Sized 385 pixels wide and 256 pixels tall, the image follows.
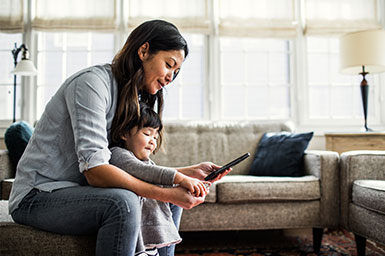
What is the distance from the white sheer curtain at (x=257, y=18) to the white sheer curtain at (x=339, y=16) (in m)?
0.18

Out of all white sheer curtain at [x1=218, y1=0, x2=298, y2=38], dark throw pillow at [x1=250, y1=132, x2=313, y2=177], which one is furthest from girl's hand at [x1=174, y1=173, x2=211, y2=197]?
white sheer curtain at [x1=218, y1=0, x2=298, y2=38]

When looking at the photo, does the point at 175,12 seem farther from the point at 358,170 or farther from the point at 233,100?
the point at 358,170

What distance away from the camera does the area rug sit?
2146mm

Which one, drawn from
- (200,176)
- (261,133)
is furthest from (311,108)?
(200,176)

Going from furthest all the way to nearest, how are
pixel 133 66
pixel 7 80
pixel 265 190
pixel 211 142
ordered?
1. pixel 7 80
2. pixel 211 142
3. pixel 265 190
4. pixel 133 66

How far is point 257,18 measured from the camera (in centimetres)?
337

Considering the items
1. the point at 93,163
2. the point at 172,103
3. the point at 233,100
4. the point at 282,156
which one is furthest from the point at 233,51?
the point at 93,163

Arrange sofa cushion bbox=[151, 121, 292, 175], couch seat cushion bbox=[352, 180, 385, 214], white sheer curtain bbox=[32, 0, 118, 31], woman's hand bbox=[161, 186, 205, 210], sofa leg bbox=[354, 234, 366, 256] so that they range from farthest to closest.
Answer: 1. white sheer curtain bbox=[32, 0, 118, 31]
2. sofa cushion bbox=[151, 121, 292, 175]
3. sofa leg bbox=[354, 234, 366, 256]
4. couch seat cushion bbox=[352, 180, 385, 214]
5. woman's hand bbox=[161, 186, 205, 210]

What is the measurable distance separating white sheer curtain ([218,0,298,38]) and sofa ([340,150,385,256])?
168 centimetres

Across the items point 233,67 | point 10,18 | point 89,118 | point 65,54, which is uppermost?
point 10,18

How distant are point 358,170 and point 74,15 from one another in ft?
9.27

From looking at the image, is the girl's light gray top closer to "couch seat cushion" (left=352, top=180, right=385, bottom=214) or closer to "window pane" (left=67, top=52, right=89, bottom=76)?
"couch seat cushion" (left=352, top=180, right=385, bottom=214)

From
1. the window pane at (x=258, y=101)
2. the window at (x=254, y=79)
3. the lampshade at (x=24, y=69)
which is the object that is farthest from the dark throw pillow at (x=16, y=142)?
the window pane at (x=258, y=101)

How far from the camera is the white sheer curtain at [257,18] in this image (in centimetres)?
335
